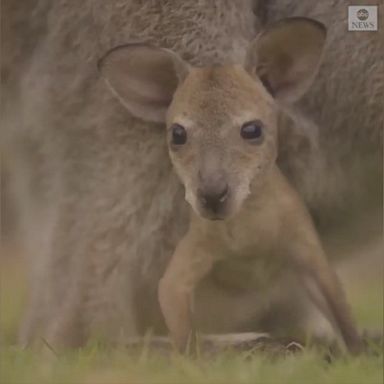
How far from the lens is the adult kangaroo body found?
2.30 meters

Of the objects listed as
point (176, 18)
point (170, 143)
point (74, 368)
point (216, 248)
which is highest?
point (176, 18)

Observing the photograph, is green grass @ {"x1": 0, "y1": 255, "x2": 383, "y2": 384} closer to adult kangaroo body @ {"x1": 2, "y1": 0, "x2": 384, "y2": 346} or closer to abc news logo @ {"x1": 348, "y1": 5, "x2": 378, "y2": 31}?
adult kangaroo body @ {"x1": 2, "y1": 0, "x2": 384, "y2": 346}

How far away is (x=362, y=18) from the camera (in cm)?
233

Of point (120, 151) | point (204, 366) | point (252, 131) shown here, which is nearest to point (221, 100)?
point (252, 131)

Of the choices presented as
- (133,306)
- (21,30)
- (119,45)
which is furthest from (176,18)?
(133,306)

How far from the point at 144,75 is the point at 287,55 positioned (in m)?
0.25

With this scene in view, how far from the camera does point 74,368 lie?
2256 millimetres

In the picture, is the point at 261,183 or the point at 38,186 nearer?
the point at 261,183

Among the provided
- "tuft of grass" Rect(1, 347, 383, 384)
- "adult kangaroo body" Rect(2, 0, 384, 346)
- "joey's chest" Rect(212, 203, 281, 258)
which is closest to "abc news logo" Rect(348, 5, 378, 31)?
"adult kangaroo body" Rect(2, 0, 384, 346)

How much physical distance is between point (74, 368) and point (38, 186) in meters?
0.34

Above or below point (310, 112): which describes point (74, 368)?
below

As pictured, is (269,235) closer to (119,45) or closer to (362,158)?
(362,158)

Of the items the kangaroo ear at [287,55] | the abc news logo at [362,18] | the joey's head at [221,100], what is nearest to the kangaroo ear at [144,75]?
the joey's head at [221,100]

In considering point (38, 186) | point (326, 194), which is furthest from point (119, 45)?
point (326, 194)
